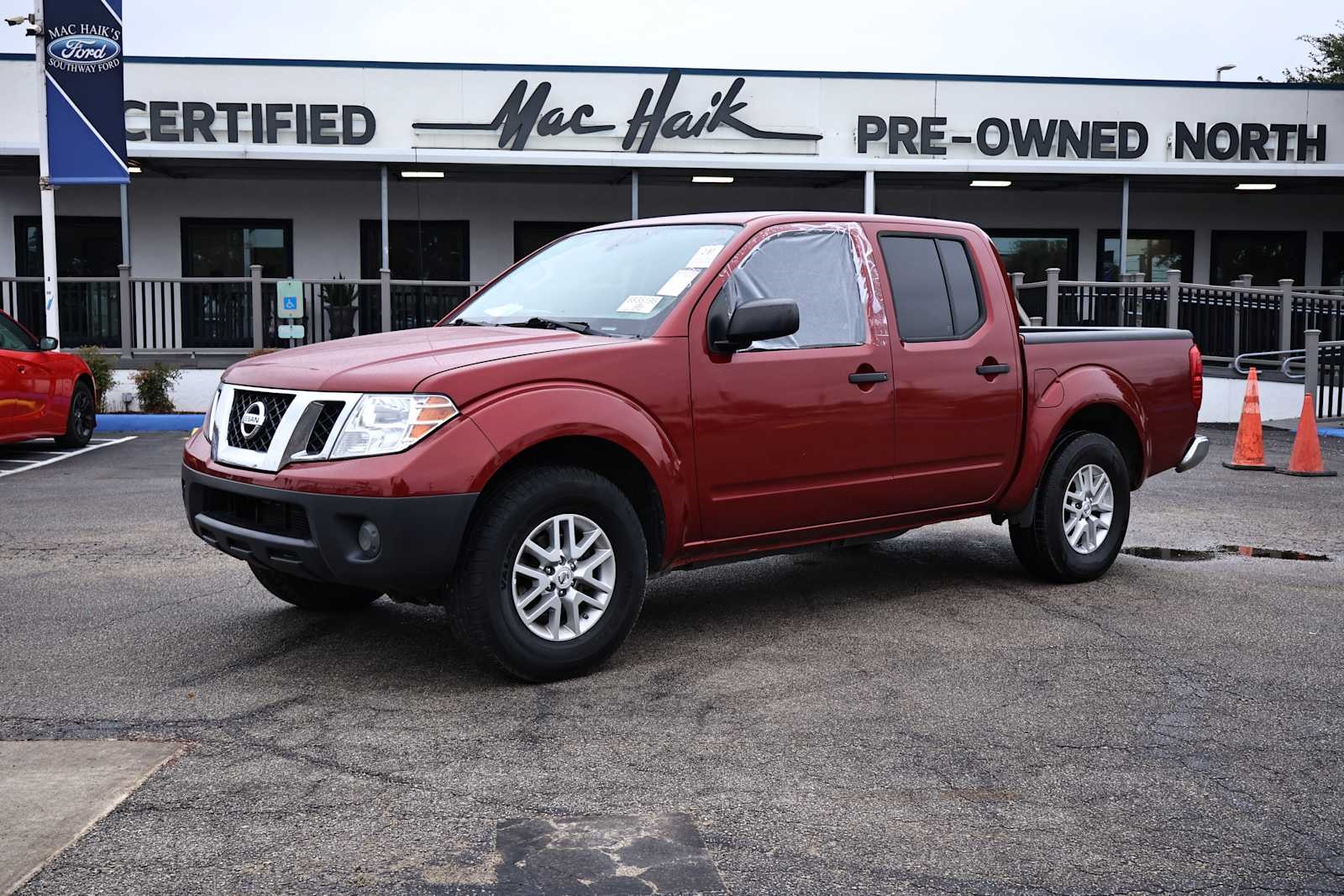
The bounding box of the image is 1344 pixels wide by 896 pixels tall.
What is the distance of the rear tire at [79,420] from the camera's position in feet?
43.1

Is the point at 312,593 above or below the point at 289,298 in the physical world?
below

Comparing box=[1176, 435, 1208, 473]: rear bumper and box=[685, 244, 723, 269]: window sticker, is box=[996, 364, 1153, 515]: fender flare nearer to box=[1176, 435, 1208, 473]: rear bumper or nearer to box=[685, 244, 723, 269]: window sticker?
box=[1176, 435, 1208, 473]: rear bumper

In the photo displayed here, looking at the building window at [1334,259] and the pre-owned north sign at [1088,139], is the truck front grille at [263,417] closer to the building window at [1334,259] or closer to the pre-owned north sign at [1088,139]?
the pre-owned north sign at [1088,139]

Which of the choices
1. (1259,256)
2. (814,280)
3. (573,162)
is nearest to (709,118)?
(573,162)

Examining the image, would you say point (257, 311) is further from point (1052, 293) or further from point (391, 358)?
point (391, 358)

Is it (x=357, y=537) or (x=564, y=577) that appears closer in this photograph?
(x=357, y=537)

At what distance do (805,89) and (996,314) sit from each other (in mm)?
15612

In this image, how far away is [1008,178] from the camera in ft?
71.8

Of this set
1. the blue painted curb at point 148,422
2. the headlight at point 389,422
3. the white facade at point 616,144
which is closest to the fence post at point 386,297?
the white facade at point 616,144

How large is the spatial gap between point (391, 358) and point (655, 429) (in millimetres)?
1040

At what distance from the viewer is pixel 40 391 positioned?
12383 millimetres

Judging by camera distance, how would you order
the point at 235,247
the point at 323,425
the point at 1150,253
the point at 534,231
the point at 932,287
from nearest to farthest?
the point at 323,425 < the point at 932,287 < the point at 235,247 < the point at 534,231 < the point at 1150,253

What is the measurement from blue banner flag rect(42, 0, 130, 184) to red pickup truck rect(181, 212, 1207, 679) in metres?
11.3

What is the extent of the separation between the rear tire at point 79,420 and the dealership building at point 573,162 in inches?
186
